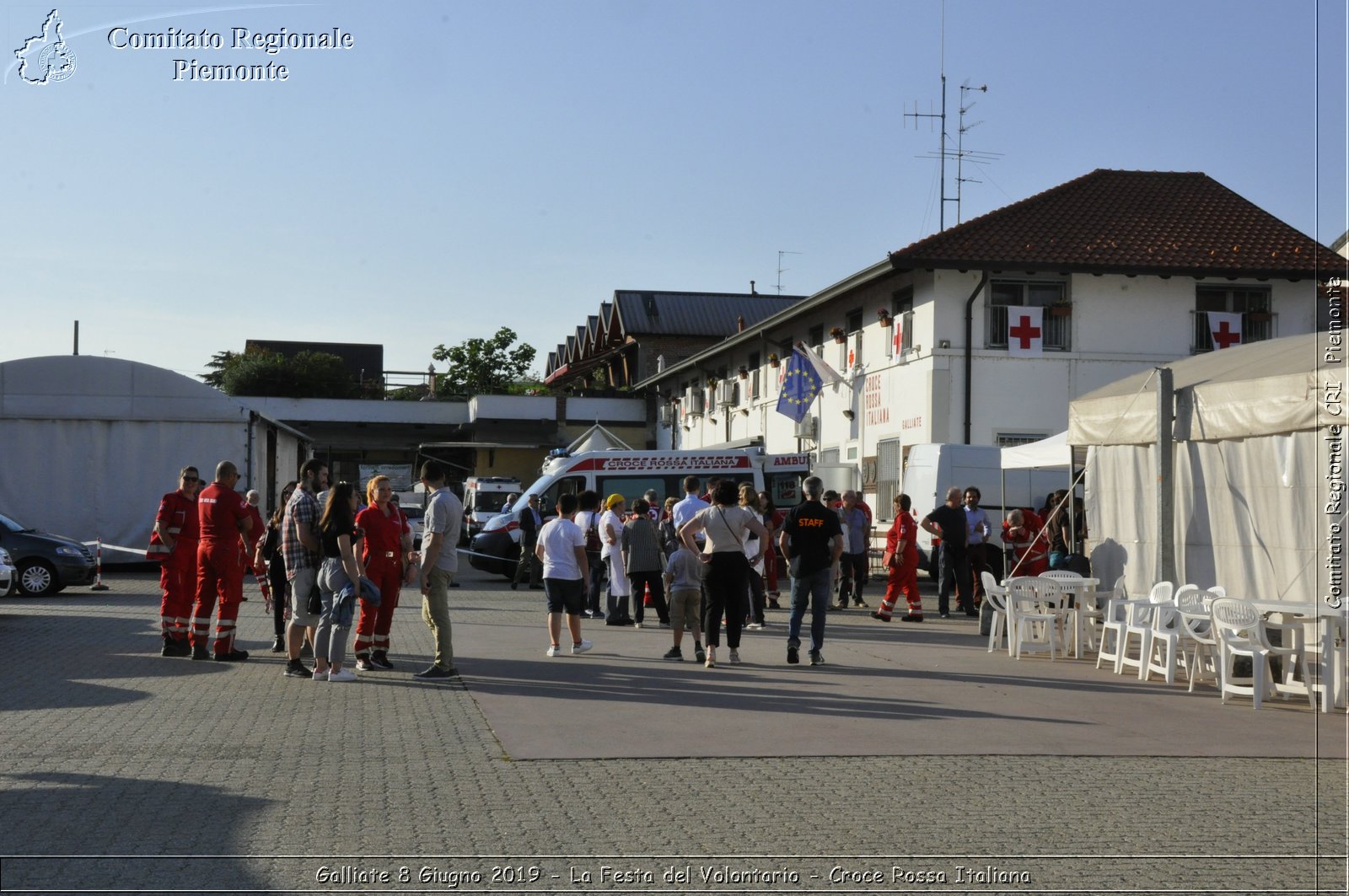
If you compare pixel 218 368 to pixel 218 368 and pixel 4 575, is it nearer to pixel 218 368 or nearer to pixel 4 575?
pixel 218 368

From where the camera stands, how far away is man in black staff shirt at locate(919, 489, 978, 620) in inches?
733

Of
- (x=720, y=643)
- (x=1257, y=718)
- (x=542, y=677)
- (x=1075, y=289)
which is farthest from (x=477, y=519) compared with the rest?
(x=1257, y=718)

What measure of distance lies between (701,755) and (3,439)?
72.1 feet

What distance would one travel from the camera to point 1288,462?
479 inches

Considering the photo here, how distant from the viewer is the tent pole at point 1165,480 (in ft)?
45.9

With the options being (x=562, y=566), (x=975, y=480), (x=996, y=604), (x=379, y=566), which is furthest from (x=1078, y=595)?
(x=975, y=480)

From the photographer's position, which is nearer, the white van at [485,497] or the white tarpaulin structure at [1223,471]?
the white tarpaulin structure at [1223,471]

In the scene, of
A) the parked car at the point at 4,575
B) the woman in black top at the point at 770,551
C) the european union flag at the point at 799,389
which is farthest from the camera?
the european union flag at the point at 799,389

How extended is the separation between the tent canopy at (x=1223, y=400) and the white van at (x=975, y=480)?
8.45 metres

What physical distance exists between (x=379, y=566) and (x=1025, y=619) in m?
6.51

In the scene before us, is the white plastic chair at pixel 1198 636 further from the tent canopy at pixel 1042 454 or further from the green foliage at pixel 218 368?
the green foliage at pixel 218 368

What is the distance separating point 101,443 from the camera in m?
26.6

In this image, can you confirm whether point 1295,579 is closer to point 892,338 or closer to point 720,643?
point 720,643

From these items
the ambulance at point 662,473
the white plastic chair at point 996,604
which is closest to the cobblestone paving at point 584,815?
the white plastic chair at point 996,604
